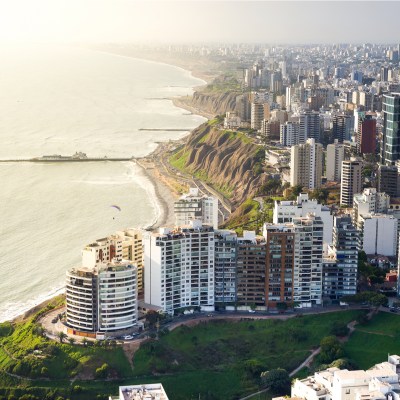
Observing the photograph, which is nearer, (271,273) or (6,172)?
(271,273)

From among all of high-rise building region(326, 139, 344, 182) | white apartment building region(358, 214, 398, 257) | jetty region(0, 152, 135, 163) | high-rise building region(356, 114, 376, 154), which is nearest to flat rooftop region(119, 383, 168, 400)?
white apartment building region(358, 214, 398, 257)

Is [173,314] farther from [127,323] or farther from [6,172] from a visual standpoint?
[6,172]

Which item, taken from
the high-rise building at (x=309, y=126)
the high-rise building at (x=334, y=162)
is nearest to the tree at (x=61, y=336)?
the high-rise building at (x=334, y=162)

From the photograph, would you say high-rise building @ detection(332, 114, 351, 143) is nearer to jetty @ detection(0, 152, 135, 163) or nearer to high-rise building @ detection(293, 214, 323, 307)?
jetty @ detection(0, 152, 135, 163)

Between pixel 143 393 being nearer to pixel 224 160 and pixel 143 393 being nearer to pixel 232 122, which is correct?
pixel 224 160

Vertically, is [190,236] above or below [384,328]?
above

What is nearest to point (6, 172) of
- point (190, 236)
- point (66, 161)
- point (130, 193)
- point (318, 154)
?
point (66, 161)
